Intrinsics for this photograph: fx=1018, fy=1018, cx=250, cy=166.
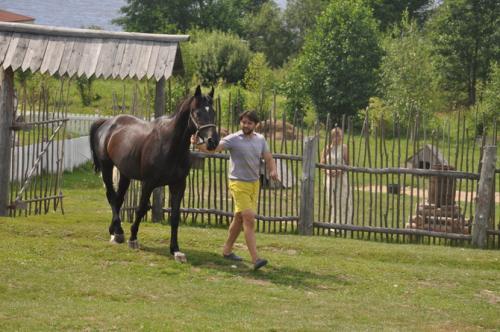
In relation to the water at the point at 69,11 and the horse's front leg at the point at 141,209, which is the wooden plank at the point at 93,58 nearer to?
the horse's front leg at the point at 141,209

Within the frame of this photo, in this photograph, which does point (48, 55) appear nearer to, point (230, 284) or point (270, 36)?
point (230, 284)

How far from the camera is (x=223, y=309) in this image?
10297 millimetres

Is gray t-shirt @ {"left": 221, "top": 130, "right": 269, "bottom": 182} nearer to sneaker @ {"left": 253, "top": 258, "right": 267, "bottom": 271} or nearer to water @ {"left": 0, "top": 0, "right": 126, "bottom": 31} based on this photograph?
sneaker @ {"left": 253, "top": 258, "right": 267, "bottom": 271}

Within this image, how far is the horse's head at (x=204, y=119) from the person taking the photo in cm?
1178

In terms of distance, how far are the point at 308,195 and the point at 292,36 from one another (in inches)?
2540

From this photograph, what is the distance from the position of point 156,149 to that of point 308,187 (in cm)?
415

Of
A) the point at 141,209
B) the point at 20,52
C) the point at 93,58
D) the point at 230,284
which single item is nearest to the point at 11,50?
the point at 20,52

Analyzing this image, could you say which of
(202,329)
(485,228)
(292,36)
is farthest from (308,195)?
(292,36)

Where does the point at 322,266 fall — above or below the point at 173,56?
below

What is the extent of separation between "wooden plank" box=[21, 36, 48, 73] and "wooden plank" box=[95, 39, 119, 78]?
92 cm

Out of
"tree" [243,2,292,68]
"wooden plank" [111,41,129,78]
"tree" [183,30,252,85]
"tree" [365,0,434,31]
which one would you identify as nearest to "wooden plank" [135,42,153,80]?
"wooden plank" [111,41,129,78]

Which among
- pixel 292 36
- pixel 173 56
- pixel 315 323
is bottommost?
pixel 315 323

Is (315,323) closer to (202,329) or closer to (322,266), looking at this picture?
(202,329)

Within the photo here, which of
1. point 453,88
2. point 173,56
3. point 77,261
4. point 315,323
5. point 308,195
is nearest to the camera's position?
point 315,323
